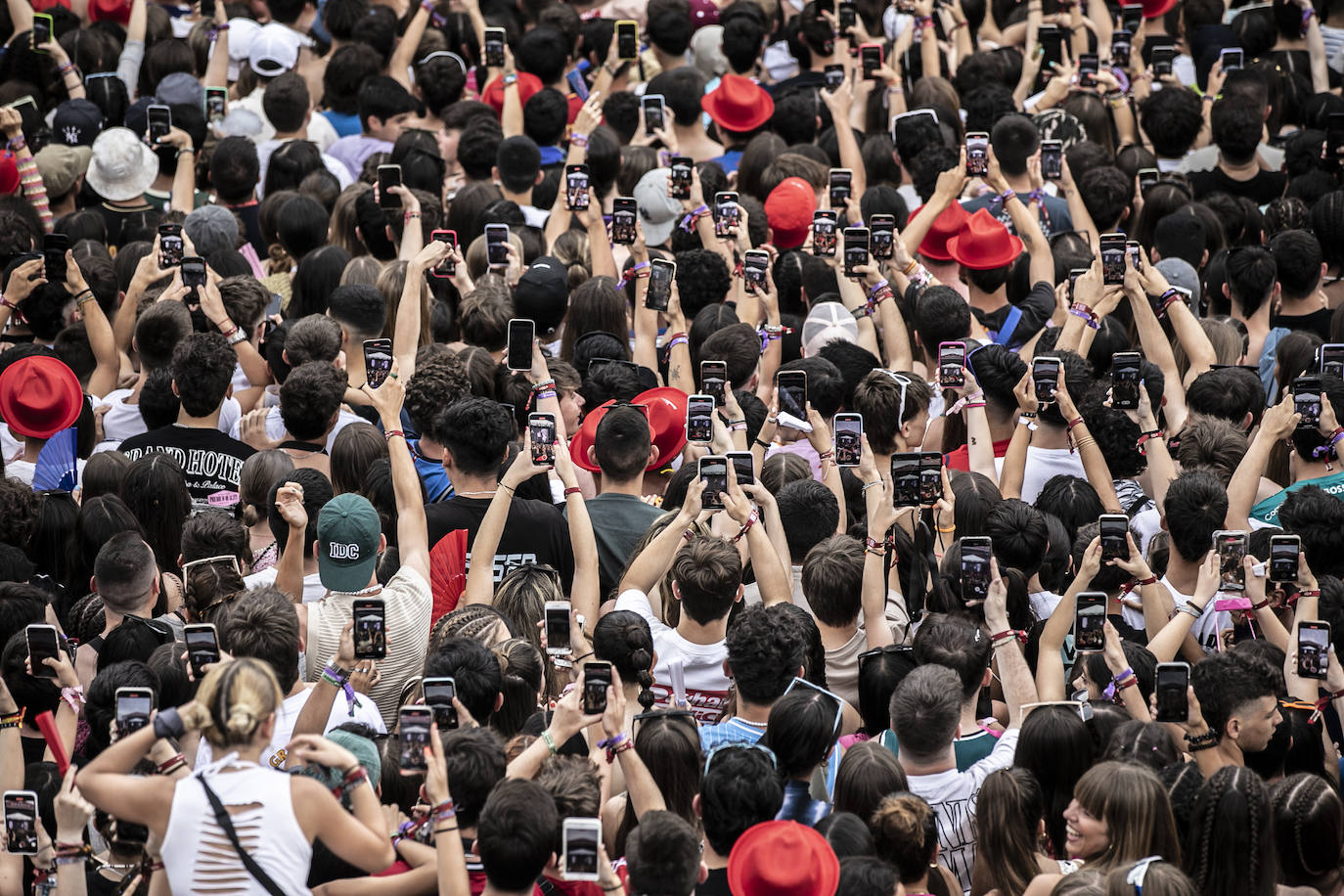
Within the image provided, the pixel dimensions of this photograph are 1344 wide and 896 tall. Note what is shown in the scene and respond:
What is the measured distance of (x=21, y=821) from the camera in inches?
183

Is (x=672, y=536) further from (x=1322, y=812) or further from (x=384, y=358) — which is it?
(x=1322, y=812)

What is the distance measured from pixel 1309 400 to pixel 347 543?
3768 mm

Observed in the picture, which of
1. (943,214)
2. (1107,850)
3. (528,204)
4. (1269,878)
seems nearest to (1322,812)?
(1269,878)

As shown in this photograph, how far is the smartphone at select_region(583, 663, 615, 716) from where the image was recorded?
4812 millimetres

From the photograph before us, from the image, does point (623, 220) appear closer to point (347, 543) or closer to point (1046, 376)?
point (1046, 376)

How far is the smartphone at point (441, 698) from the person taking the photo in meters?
4.88

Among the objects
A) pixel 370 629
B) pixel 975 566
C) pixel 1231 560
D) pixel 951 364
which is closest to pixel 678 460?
pixel 951 364

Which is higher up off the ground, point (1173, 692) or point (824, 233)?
point (1173, 692)

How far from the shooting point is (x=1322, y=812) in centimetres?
467

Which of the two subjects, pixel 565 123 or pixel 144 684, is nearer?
pixel 144 684

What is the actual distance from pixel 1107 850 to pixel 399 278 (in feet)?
16.2

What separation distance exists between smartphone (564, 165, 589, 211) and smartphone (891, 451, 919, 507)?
3.31m

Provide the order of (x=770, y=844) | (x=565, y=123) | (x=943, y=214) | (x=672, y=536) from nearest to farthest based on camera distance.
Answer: (x=770, y=844) < (x=672, y=536) < (x=943, y=214) < (x=565, y=123)

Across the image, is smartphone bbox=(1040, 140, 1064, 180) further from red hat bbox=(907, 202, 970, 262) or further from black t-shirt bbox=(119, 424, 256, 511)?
black t-shirt bbox=(119, 424, 256, 511)
